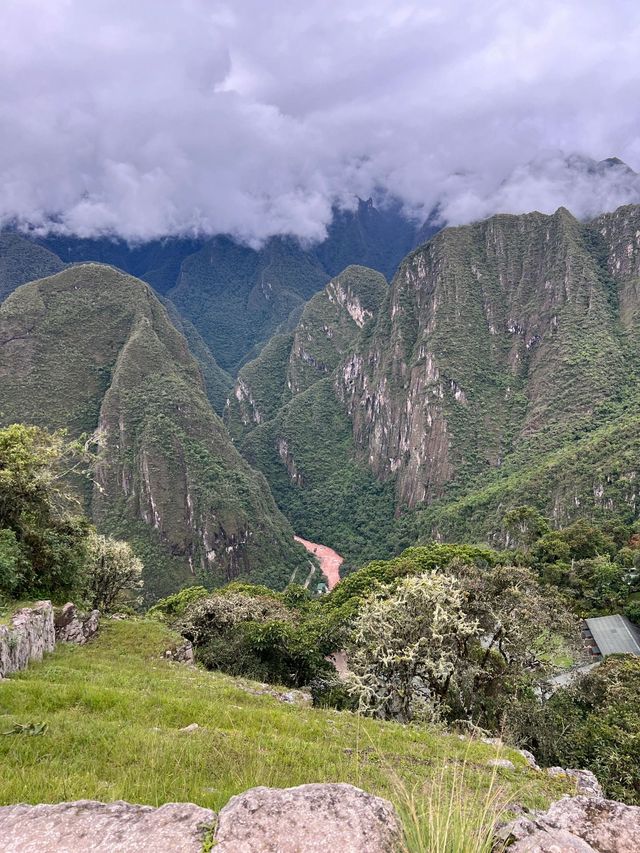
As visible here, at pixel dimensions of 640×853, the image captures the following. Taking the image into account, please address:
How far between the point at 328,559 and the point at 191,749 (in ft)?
344

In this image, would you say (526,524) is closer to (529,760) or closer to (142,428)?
(529,760)

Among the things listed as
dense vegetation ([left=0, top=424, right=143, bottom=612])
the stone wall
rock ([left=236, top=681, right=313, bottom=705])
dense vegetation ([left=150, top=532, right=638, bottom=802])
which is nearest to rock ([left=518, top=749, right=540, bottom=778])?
dense vegetation ([left=150, top=532, right=638, bottom=802])

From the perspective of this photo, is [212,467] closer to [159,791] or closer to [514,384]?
[514,384]

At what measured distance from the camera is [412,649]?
13000 mm

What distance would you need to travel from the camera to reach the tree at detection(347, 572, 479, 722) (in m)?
13.3

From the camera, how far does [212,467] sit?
101 m

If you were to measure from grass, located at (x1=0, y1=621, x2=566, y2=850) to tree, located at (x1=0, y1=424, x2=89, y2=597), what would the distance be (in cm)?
425

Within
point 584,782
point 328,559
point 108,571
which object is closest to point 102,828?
point 584,782

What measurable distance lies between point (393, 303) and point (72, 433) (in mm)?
109849

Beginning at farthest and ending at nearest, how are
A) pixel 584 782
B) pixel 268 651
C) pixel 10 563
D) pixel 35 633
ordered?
pixel 268 651 < pixel 10 563 < pixel 35 633 < pixel 584 782

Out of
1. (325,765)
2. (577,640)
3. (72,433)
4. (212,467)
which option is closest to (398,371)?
(212,467)

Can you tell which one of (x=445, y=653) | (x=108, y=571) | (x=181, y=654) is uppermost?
(x=445, y=653)

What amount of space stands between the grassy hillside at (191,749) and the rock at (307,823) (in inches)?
9.9

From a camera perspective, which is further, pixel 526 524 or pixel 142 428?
pixel 142 428
